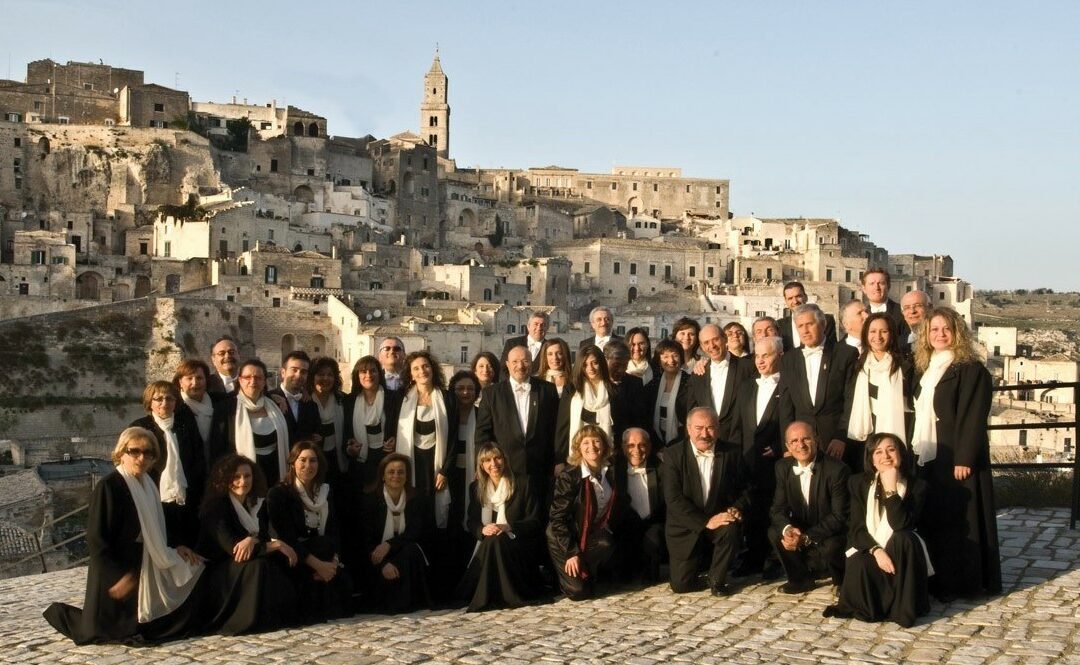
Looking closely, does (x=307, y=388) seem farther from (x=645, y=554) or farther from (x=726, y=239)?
(x=726, y=239)

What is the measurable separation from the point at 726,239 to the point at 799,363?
61204 mm

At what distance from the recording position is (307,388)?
33.6 feet

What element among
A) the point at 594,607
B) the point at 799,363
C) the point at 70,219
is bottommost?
the point at 594,607

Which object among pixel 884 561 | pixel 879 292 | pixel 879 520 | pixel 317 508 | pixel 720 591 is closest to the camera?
pixel 884 561

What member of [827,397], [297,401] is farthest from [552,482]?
[827,397]

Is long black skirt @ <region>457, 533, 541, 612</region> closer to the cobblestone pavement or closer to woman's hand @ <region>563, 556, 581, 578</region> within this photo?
the cobblestone pavement

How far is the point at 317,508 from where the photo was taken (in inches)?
353

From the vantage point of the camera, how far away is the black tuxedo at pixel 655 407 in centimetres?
1048

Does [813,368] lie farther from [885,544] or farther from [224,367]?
[224,367]

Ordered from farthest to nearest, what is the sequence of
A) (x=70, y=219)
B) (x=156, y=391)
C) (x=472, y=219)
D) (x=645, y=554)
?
(x=472, y=219), (x=70, y=219), (x=645, y=554), (x=156, y=391)

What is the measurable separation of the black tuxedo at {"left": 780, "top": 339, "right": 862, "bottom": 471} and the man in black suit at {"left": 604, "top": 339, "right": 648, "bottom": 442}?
1.38 metres

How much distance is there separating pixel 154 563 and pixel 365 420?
2.40 meters

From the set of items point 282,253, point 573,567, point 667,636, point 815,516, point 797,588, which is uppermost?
point 282,253

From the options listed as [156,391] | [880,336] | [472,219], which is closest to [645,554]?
[880,336]
